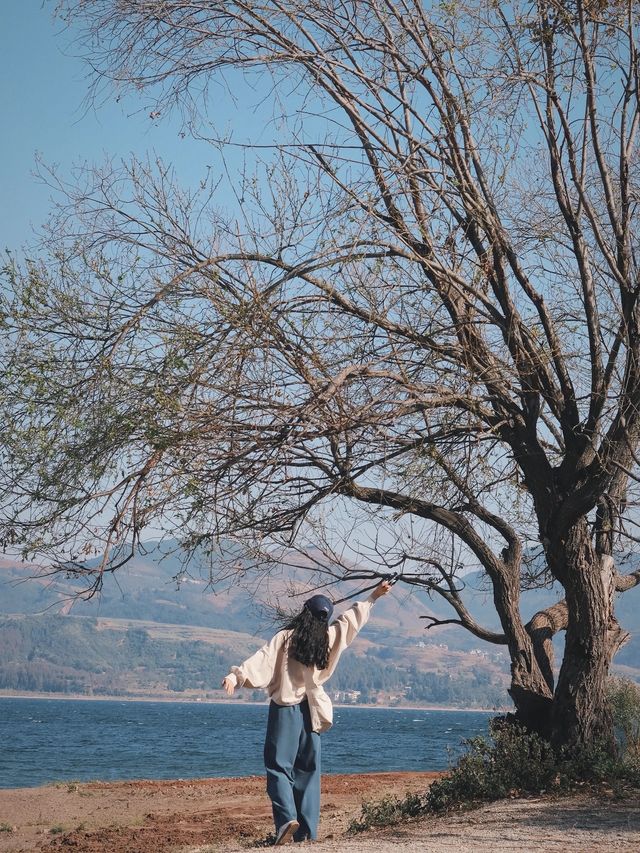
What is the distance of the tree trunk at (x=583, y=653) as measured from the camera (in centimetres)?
1003

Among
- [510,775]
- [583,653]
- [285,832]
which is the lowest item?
[285,832]

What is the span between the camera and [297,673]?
8.18 metres

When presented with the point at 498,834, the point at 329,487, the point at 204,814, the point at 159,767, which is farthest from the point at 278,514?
the point at 159,767

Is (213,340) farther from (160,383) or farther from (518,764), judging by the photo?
(518,764)

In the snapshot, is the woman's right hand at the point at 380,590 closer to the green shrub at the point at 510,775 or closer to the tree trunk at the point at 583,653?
the green shrub at the point at 510,775

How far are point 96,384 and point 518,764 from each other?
5162 millimetres

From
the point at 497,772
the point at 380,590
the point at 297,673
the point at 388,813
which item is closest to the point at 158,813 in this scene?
the point at 388,813

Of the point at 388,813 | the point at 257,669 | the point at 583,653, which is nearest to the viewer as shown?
the point at 257,669

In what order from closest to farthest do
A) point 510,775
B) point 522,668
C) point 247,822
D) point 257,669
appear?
point 257,669 → point 510,775 → point 522,668 → point 247,822

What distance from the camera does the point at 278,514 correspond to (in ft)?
35.3

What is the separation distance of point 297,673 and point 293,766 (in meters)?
0.76

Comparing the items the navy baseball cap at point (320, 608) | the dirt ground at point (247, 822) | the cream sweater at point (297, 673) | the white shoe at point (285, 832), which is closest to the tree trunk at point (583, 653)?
the dirt ground at point (247, 822)

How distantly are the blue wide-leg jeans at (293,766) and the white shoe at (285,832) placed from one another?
5 centimetres

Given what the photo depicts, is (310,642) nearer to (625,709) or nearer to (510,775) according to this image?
(510,775)
